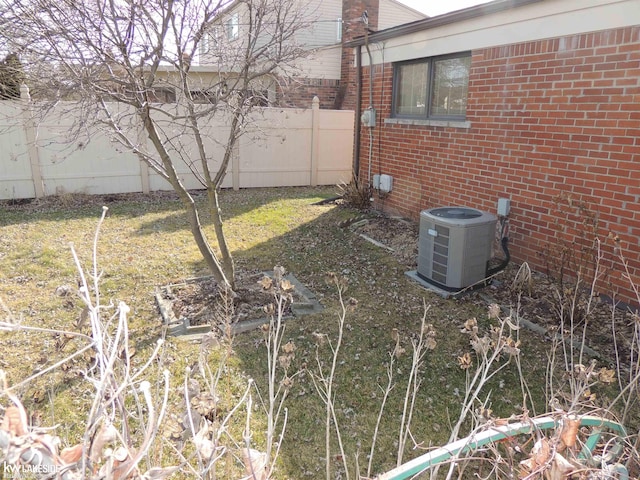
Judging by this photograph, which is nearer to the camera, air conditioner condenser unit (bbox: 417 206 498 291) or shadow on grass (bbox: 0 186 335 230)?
air conditioner condenser unit (bbox: 417 206 498 291)

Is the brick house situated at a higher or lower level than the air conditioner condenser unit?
higher

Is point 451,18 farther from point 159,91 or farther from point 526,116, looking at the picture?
point 159,91

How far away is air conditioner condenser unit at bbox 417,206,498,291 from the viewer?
4.74m

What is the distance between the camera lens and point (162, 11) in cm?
367

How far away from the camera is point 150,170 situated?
415 inches

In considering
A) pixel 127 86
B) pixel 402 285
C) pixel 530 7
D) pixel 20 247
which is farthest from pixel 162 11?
pixel 20 247

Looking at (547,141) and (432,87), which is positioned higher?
(432,87)

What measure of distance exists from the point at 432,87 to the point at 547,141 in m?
2.48

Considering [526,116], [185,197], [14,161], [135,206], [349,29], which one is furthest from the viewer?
[349,29]

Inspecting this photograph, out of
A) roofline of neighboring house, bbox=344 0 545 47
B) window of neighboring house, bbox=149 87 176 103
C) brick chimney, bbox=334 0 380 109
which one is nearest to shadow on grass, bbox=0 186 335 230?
window of neighboring house, bbox=149 87 176 103

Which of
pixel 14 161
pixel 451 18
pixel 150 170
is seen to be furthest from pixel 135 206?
pixel 451 18

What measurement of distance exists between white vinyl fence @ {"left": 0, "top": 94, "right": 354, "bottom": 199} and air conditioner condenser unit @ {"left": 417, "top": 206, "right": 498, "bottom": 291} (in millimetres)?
4939

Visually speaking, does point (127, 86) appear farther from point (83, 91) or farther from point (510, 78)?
point (510, 78)

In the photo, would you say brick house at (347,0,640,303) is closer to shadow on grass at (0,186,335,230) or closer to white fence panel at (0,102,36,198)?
shadow on grass at (0,186,335,230)
